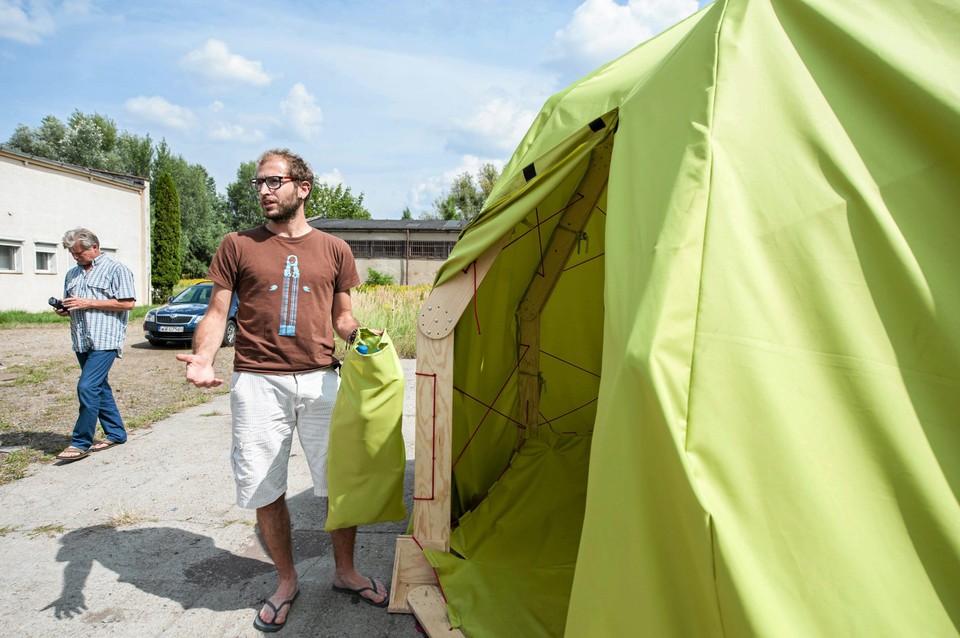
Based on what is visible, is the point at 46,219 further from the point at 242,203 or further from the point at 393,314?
the point at 242,203

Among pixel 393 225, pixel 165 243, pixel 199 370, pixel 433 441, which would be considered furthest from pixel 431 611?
pixel 393 225

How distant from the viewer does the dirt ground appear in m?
5.71

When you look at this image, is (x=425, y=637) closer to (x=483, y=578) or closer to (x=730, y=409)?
(x=483, y=578)

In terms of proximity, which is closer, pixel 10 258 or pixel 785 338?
pixel 785 338

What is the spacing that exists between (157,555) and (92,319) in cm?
252

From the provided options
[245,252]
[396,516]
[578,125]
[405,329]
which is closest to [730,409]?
[578,125]

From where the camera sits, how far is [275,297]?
9.16 ft

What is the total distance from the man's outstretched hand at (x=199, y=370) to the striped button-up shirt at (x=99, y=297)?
9.61 feet

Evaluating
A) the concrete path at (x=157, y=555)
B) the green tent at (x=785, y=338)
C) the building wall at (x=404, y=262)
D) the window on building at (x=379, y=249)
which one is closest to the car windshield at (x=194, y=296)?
the concrete path at (x=157, y=555)

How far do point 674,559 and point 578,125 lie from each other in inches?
72.0

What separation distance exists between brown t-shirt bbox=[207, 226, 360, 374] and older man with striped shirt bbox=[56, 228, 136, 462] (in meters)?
2.82

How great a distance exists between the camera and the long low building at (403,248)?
29891mm

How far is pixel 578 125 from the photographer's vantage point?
2.56m

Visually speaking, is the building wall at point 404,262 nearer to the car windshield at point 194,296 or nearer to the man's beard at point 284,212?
the car windshield at point 194,296
